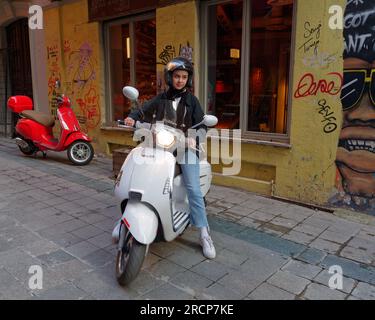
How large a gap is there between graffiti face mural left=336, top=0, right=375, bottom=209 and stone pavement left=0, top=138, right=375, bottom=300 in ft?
1.37

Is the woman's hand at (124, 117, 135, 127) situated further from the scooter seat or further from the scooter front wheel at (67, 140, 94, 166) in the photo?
the scooter seat

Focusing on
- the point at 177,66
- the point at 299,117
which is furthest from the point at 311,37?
the point at 177,66

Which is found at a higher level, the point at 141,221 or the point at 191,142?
the point at 191,142

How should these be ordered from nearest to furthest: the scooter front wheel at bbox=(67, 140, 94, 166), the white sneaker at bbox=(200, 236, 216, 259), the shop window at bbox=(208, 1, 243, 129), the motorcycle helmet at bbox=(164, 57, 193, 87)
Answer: the motorcycle helmet at bbox=(164, 57, 193, 87) < the white sneaker at bbox=(200, 236, 216, 259) < the shop window at bbox=(208, 1, 243, 129) < the scooter front wheel at bbox=(67, 140, 94, 166)

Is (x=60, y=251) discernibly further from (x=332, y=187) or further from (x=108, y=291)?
(x=332, y=187)

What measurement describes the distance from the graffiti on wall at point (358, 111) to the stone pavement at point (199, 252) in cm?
35

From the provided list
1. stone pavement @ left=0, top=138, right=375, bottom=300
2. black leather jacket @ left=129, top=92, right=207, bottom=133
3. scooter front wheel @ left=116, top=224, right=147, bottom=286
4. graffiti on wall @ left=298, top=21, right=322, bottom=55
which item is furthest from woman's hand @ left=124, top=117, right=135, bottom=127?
graffiti on wall @ left=298, top=21, right=322, bottom=55

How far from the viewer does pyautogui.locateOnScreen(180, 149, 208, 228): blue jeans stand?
129 inches

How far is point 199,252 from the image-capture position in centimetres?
349

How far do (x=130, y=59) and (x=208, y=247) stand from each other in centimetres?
530

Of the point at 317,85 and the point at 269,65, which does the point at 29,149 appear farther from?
the point at 317,85

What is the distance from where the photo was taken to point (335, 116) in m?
4.45

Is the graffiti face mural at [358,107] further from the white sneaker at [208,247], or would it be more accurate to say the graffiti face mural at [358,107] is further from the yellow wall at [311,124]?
the white sneaker at [208,247]

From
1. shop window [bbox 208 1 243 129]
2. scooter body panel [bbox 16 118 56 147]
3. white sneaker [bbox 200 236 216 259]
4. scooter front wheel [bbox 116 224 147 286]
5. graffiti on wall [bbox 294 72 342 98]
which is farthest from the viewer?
scooter body panel [bbox 16 118 56 147]
